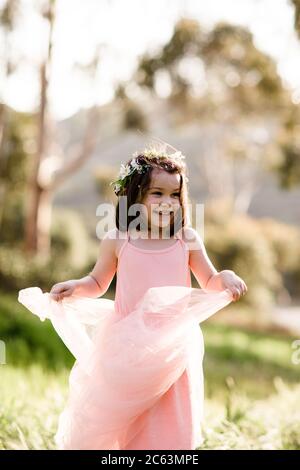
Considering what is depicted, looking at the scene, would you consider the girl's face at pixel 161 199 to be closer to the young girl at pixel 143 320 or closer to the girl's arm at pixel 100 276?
the young girl at pixel 143 320

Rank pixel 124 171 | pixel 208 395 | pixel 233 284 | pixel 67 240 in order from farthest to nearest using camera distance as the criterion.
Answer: pixel 67 240, pixel 208 395, pixel 124 171, pixel 233 284

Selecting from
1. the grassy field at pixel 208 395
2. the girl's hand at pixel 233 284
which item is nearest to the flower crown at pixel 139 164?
the girl's hand at pixel 233 284

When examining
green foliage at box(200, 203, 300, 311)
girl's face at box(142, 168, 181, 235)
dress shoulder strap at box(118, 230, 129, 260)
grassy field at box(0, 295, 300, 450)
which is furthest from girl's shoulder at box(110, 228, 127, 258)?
green foliage at box(200, 203, 300, 311)

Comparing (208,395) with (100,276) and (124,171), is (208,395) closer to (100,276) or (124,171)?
(100,276)

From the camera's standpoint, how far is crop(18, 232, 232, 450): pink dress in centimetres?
283

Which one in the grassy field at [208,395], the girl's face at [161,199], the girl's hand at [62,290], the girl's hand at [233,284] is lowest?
the grassy field at [208,395]

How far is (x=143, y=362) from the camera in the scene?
281 centimetres

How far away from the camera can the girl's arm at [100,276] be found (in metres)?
3.09

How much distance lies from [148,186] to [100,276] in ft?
1.51

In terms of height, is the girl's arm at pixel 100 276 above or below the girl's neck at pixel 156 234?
below

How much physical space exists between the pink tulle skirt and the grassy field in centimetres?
85

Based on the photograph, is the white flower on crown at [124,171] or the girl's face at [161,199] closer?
the girl's face at [161,199]

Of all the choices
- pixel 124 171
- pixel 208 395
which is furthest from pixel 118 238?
pixel 208 395

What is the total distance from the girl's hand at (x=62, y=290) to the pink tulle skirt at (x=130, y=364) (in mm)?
219
